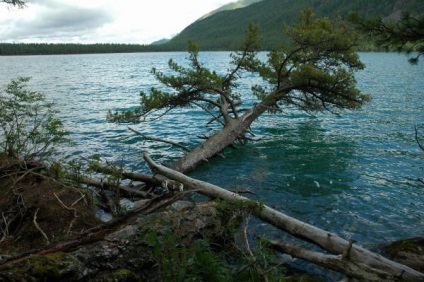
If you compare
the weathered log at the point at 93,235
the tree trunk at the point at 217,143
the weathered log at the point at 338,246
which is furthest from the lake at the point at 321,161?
the weathered log at the point at 93,235

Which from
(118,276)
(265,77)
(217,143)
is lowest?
(217,143)

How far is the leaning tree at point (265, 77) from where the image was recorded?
15.1 metres

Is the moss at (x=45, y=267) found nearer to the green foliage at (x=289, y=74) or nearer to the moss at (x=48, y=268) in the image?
the moss at (x=48, y=268)

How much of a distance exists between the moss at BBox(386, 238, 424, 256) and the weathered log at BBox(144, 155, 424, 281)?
1.50 m

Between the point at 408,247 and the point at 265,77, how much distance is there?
1185 cm

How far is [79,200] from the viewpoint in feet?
26.3

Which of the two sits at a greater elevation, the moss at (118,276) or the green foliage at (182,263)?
the green foliage at (182,263)

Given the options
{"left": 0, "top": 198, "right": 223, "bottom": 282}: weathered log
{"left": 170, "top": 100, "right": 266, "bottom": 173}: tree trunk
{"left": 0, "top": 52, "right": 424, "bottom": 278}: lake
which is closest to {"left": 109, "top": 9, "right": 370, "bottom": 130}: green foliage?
{"left": 170, "top": 100, "right": 266, "bottom": 173}: tree trunk

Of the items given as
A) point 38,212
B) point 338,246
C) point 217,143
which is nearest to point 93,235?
point 38,212

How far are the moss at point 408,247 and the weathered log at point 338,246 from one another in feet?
4.93

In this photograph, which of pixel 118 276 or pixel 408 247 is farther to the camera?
pixel 408 247

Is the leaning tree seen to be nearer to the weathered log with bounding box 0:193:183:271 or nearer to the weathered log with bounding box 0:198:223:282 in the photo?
the weathered log with bounding box 0:193:183:271

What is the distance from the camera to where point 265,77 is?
58.5 feet

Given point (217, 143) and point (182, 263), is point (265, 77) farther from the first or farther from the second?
point (182, 263)
